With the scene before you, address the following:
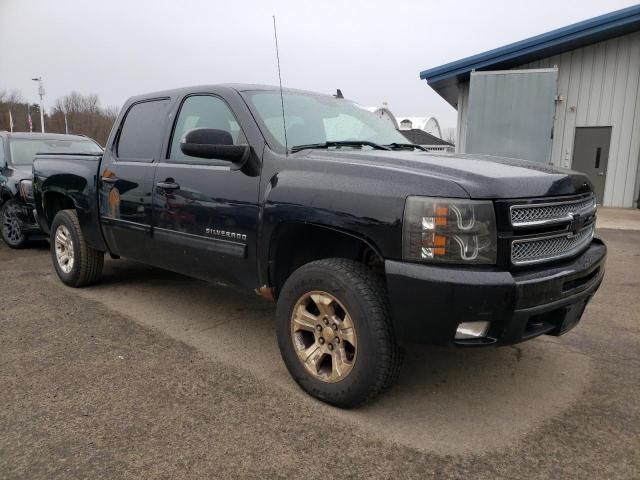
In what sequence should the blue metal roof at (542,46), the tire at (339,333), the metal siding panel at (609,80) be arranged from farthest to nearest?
A: the metal siding panel at (609,80)
the blue metal roof at (542,46)
the tire at (339,333)

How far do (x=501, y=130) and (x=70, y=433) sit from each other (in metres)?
11.7

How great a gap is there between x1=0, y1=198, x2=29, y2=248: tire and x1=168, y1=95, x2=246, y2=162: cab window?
407 cm

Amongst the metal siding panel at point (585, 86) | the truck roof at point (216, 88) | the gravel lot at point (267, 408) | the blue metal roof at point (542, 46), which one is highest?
the blue metal roof at point (542, 46)

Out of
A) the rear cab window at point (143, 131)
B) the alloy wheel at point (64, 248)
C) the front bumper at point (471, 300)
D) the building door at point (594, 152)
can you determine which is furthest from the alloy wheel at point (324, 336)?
the building door at point (594, 152)

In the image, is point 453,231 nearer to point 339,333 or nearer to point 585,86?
point 339,333

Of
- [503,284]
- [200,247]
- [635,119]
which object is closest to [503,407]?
[503,284]

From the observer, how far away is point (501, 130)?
39.6 ft

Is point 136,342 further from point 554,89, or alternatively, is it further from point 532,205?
point 554,89

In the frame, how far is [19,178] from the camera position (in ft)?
22.2

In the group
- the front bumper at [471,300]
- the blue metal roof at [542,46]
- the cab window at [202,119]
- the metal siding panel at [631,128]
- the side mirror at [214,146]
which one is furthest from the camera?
the metal siding panel at [631,128]

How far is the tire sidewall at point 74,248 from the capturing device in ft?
15.9

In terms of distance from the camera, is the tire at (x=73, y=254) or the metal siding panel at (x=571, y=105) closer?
the tire at (x=73, y=254)

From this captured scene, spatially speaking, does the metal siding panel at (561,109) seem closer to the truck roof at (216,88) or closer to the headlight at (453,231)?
the truck roof at (216,88)

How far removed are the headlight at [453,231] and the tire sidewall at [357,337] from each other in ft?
1.43
